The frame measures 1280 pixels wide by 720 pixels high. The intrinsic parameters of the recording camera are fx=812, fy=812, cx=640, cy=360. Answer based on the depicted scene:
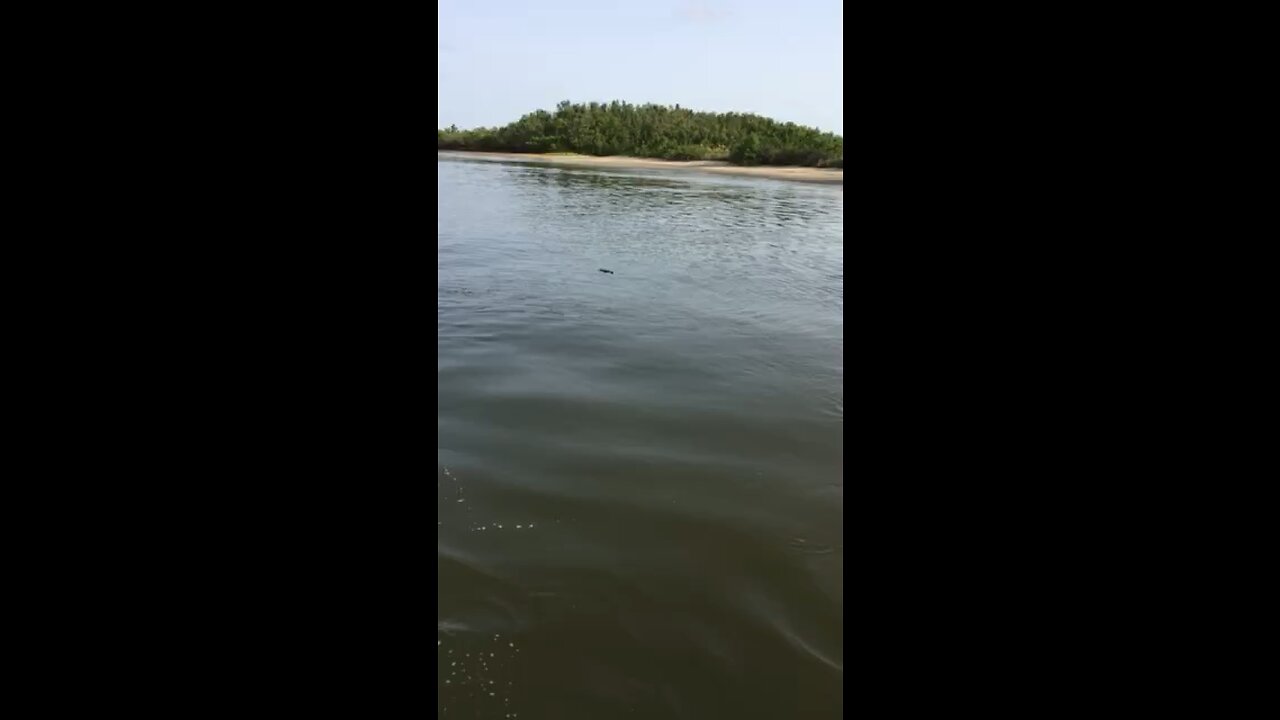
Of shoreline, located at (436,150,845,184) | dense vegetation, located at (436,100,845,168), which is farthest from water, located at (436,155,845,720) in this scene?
dense vegetation, located at (436,100,845,168)

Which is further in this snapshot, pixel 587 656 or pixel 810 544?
pixel 810 544

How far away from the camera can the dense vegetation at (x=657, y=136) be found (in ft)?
120

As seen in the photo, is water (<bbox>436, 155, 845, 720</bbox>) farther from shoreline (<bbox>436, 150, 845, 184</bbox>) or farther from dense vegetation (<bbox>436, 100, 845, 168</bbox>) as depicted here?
dense vegetation (<bbox>436, 100, 845, 168</bbox>)

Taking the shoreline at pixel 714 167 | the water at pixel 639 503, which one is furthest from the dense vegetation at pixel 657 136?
the water at pixel 639 503

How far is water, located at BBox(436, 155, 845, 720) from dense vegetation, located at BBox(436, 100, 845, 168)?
27607 mm

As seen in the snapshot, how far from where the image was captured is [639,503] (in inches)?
117

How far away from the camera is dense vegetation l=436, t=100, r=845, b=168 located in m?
36.6

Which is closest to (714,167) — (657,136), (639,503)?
(657,136)
